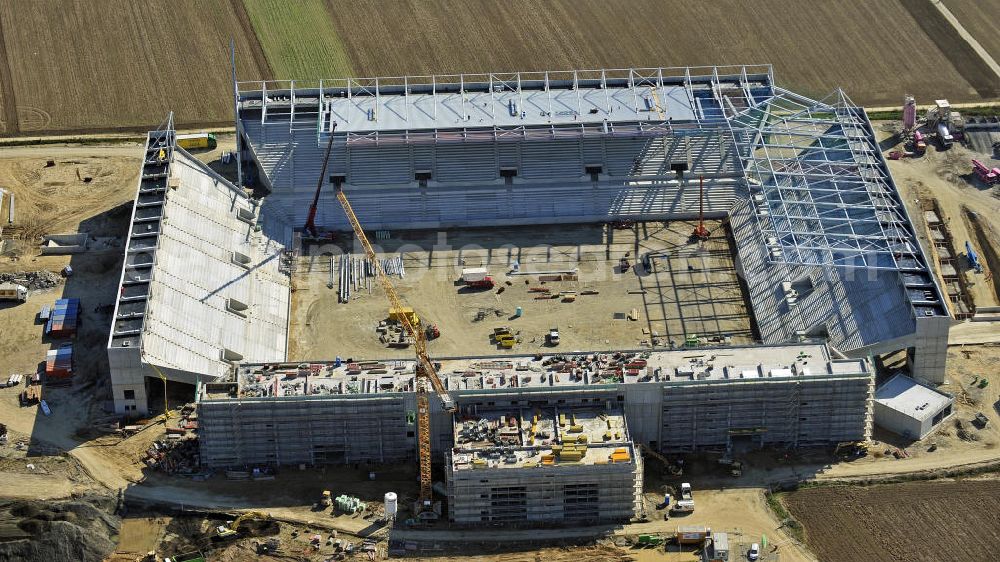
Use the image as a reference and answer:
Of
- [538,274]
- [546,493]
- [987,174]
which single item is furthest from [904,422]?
[987,174]

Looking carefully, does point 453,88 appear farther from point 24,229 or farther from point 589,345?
point 24,229

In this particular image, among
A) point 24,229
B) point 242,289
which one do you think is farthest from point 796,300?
point 24,229

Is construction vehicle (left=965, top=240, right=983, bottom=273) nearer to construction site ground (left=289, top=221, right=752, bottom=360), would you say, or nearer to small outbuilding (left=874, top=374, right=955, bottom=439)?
small outbuilding (left=874, top=374, right=955, bottom=439)

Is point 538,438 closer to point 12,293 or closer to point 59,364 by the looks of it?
point 59,364

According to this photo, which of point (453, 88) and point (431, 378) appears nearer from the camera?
point (431, 378)

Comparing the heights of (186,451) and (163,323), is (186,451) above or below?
below

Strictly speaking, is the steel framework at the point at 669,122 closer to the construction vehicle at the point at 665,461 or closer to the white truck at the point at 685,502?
the construction vehicle at the point at 665,461
